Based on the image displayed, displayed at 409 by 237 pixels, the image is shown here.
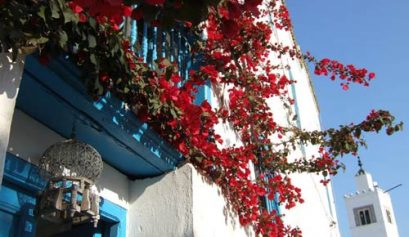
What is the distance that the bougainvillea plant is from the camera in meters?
1.75

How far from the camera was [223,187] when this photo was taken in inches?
162

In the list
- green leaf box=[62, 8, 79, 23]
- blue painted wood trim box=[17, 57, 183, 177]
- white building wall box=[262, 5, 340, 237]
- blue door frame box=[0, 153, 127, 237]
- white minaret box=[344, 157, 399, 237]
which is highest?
white minaret box=[344, 157, 399, 237]

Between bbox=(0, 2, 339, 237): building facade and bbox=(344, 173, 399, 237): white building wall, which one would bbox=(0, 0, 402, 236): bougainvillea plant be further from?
bbox=(344, 173, 399, 237): white building wall

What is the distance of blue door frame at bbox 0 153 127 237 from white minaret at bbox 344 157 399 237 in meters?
58.2

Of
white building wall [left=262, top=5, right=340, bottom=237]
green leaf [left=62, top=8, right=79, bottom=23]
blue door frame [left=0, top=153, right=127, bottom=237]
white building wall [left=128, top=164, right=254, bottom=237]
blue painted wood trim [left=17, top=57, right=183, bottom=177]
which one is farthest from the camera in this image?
white building wall [left=262, top=5, right=340, bottom=237]

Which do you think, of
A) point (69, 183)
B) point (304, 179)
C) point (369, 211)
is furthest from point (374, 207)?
point (69, 183)

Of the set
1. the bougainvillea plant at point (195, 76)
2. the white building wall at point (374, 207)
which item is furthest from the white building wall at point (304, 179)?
the white building wall at point (374, 207)

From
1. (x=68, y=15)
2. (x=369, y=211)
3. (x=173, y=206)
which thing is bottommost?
(x=173, y=206)

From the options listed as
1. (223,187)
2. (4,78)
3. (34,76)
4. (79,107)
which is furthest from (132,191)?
(4,78)

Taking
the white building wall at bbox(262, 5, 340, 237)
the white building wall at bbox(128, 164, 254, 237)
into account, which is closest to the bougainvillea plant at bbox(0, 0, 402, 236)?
A: the white building wall at bbox(128, 164, 254, 237)

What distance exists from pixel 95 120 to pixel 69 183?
0.40 m

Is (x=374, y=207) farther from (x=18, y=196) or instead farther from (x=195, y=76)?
(x=18, y=196)

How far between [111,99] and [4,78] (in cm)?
82

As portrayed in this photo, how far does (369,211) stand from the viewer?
194 feet
